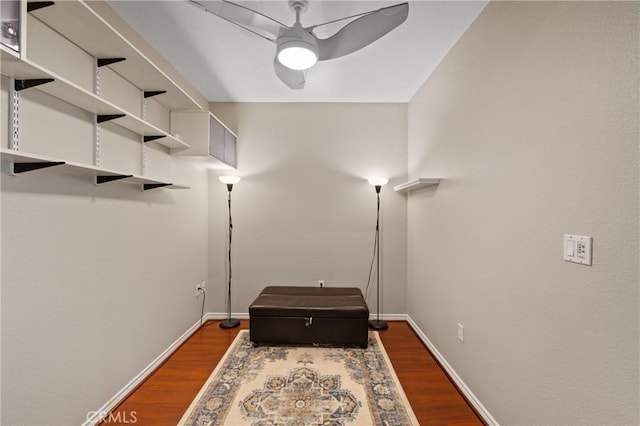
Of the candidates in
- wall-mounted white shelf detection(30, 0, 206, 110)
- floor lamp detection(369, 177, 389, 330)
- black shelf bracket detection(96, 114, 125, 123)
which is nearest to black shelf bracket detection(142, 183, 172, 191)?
black shelf bracket detection(96, 114, 125, 123)

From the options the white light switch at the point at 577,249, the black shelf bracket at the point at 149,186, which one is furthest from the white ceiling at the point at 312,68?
the white light switch at the point at 577,249

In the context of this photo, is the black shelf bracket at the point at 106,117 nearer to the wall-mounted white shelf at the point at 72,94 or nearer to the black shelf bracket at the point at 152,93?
the wall-mounted white shelf at the point at 72,94

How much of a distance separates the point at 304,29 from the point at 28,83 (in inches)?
55.4

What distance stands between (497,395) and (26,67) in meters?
2.92

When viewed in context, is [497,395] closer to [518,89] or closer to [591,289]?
[591,289]

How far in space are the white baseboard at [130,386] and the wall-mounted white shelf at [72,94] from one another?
1869 mm

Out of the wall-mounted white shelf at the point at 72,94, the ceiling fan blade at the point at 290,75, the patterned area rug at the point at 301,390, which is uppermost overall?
the ceiling fan blade at the point at 290,75

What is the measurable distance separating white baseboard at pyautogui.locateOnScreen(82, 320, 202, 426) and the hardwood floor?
Result: 1.4 inches

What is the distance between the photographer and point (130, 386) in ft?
7.14

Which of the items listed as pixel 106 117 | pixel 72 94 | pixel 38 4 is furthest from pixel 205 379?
pixel 38 4

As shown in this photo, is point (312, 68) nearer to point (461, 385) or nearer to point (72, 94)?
point (72, 94)

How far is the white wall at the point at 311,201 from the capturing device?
3.70 m

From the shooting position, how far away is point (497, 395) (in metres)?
1.77

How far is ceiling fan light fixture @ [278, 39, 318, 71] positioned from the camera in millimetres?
1703
